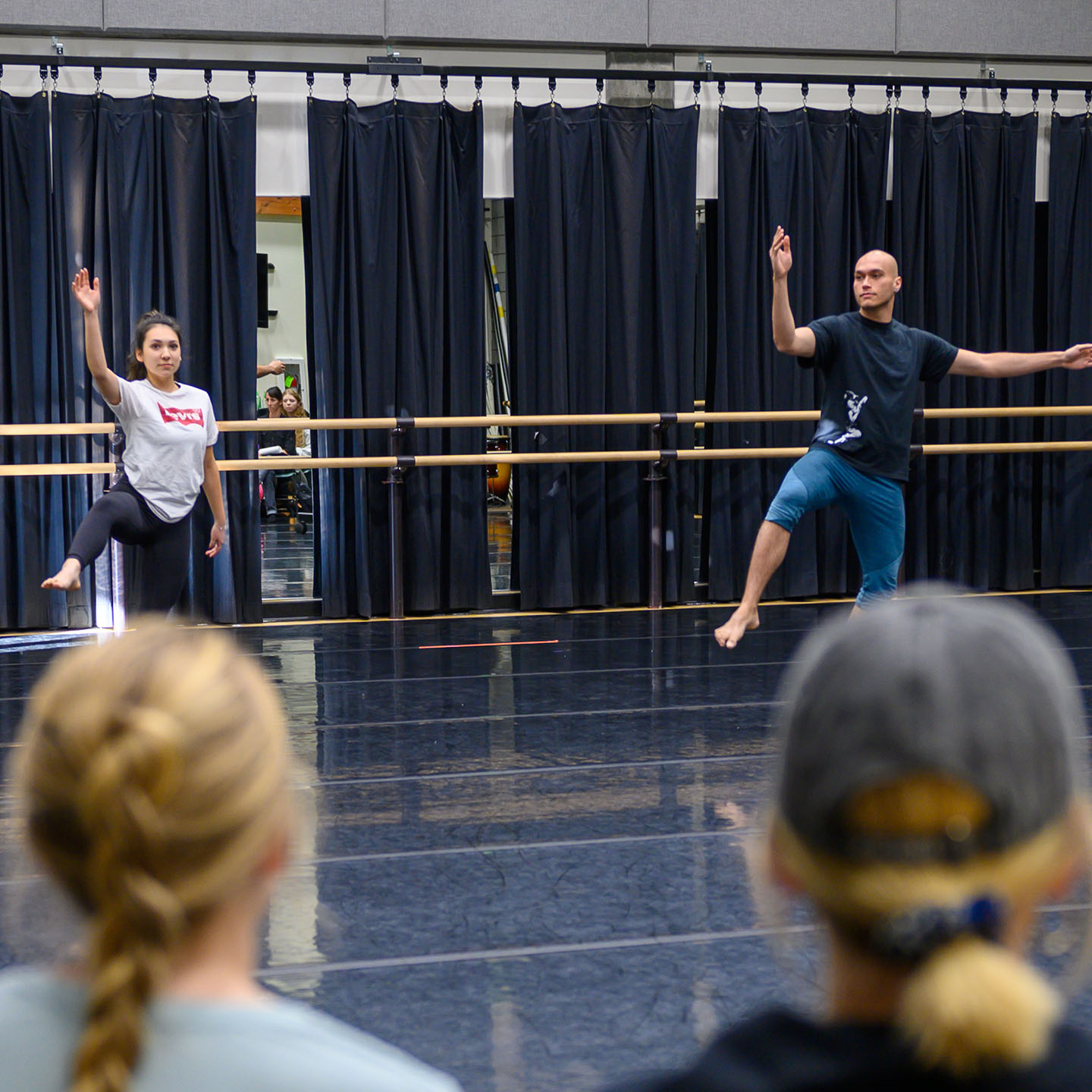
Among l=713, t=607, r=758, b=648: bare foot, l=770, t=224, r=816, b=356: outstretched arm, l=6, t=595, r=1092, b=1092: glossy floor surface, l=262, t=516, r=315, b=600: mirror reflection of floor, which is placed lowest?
l=6, t=595, r=1092, b=1092: glossy floor surface

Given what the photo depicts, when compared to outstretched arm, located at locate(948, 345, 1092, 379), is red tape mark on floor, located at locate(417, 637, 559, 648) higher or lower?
lower

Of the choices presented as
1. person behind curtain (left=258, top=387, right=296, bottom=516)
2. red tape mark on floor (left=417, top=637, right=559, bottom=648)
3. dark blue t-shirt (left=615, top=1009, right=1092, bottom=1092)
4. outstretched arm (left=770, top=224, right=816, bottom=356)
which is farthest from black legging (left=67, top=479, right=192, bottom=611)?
person behind curtain (left=258, top=387, right=296, bottom=516)

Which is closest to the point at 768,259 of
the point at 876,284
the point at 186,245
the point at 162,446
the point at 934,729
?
the point at 876,284

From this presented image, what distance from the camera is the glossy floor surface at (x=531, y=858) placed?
77.4 inches

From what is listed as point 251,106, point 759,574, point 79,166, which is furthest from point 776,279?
point 79,166

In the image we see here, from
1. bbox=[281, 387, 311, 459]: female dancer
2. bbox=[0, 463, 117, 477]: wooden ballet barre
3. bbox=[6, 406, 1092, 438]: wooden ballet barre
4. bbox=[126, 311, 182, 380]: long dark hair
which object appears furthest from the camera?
bbox=[281, 387, 311, 459]: female dancer

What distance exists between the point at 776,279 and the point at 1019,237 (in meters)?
3.04

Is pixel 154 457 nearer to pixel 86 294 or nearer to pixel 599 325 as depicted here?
pixel 86 294

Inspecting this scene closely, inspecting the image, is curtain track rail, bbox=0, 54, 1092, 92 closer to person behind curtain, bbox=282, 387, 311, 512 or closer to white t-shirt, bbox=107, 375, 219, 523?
white t-shirt, bbox=107, 375, 219, 523

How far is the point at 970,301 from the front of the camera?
6.57 meters

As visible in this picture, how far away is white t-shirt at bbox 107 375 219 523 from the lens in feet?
13.9

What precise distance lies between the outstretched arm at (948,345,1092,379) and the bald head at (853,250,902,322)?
33cm

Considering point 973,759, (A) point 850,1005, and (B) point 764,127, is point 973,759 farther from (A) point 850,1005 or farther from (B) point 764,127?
(B) point 764,127

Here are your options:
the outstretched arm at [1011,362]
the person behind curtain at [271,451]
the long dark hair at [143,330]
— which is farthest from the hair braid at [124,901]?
the person behind curtain at [271,451]
